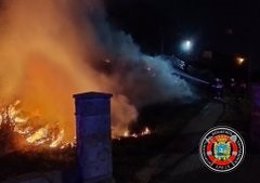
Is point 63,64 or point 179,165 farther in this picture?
point 63,64

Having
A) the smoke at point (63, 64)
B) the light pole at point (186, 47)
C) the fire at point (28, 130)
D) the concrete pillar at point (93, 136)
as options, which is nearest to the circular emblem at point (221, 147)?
the concrete pillar at point (93, 136)

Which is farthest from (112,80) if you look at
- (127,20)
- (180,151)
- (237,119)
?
(127,20)

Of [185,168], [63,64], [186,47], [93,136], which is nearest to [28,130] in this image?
[185,168]

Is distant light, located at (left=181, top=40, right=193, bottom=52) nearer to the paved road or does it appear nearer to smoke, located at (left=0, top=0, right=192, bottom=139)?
smoke, located at (left=0, top=0, right=192, bottom=139)

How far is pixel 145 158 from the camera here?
10148 millimetres

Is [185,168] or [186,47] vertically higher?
[186,47]

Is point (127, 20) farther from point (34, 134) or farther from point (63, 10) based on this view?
point (34, 134)

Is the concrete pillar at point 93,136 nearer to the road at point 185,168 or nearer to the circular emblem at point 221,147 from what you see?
the road at point 185,168

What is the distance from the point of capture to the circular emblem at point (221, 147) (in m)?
8.33

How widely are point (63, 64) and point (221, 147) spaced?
12942 mm

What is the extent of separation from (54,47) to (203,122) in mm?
8273

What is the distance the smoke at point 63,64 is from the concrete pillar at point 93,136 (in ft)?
20.1

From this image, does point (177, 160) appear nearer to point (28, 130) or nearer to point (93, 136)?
point (93, 136)

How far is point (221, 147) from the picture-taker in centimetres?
828
